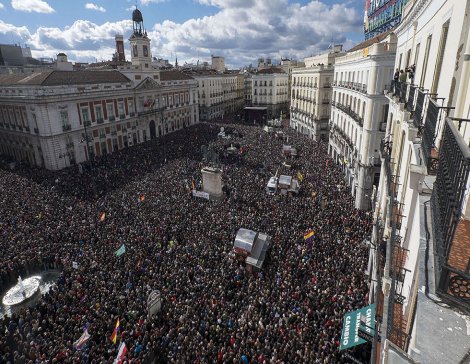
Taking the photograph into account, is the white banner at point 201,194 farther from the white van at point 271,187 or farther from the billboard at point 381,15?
the billboard at point 381,15

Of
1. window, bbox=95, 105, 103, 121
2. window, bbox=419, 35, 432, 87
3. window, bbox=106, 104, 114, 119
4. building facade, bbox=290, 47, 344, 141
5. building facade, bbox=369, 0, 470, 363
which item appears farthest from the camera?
building facade, bbox=290, 47, 344, 141

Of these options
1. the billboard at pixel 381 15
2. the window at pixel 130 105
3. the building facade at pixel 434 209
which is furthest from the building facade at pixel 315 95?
the building facade at pixel 434 209

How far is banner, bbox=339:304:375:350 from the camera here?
11.6m

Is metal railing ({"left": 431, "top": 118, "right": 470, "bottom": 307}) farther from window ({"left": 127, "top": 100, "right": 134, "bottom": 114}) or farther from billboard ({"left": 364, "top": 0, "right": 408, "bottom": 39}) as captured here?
window ({"left": 127, "top": 100, "right": 134, "bottom": 114})

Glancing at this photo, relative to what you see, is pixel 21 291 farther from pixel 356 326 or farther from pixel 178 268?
pixel 356 326

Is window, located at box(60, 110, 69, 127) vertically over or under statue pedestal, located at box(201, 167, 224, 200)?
over

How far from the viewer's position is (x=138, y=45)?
53.2 meters

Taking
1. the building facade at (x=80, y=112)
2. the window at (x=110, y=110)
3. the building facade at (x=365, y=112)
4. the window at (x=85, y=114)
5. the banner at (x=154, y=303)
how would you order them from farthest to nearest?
1. the window at (x=110, y=110)
2. the window at (x=85, y=114)
3. the building facade at (x=80, y=112)
4. the building facade at (x=365, y=112)
5. the banner at (x=154, y=303)

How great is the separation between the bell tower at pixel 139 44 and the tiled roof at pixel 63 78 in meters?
4.37

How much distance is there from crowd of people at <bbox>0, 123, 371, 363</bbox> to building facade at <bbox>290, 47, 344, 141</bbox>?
66.7 ft

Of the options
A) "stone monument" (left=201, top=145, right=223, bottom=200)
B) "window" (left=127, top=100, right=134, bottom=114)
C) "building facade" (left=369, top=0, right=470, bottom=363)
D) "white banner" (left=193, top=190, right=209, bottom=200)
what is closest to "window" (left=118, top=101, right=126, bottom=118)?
"window" (left=127, top=100, right=134, bottom=114)

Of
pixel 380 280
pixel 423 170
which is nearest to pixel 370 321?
pixel 380 280

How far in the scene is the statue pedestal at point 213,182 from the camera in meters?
27.8

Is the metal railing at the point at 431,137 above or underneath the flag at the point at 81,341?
above
